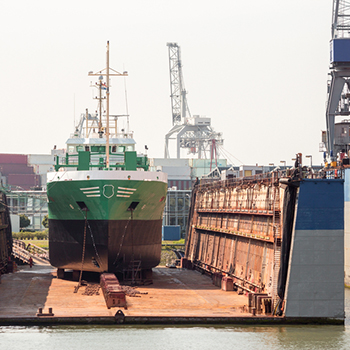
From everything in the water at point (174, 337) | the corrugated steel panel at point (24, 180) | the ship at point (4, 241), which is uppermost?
the corrugated steel panel at point (24, 180)

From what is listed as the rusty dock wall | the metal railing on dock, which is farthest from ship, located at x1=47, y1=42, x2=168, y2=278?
the metal railing on dock

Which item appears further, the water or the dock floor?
the dock floor

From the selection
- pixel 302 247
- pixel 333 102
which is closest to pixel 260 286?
pixel 302 247

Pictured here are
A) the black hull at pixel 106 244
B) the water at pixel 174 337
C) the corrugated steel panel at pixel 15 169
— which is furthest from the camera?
the corrugated steel panel at pixel 15 169

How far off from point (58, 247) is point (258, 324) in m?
18.2

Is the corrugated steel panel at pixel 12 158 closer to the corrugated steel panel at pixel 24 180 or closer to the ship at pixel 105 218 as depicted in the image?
the corrugated steel panel at pixel 24 180

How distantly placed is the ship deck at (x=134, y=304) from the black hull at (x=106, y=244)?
158 cm

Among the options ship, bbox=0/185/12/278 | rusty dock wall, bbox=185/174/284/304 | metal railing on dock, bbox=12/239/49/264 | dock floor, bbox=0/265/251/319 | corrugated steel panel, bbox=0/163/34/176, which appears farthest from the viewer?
corrugated steel panel, bbox=0/163/34/176

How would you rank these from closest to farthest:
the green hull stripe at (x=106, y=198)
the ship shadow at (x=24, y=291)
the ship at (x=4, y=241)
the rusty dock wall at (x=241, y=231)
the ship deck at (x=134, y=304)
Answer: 1. the ship deck at (x=134, y=304)
2. the ship shadow at (x=24, y=291)
3. the rusty dock wall at (x=241, y=231)
4. the green hull stripe at (x=106, y=198)
5. the ship at (x=4, y=241)

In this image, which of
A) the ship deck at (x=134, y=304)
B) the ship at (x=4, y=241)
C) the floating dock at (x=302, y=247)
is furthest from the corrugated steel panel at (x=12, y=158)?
the floating dock at (x=302, y=247)

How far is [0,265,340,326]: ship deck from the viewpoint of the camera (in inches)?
1087

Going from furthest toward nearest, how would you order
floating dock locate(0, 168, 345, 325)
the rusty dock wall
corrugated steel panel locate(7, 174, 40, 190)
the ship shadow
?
corrugated steel panel locate(7, 174, 40, 190), the rusty dock wall, the ship shadow, floating dock locate(0, 168, 345, 325)

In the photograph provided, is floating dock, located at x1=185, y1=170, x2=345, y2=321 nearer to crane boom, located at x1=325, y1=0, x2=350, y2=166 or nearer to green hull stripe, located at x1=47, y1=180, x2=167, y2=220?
green hull stripe, located at x1=47, y1=180, x2=167, y2=220

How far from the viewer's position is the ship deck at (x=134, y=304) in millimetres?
27609
